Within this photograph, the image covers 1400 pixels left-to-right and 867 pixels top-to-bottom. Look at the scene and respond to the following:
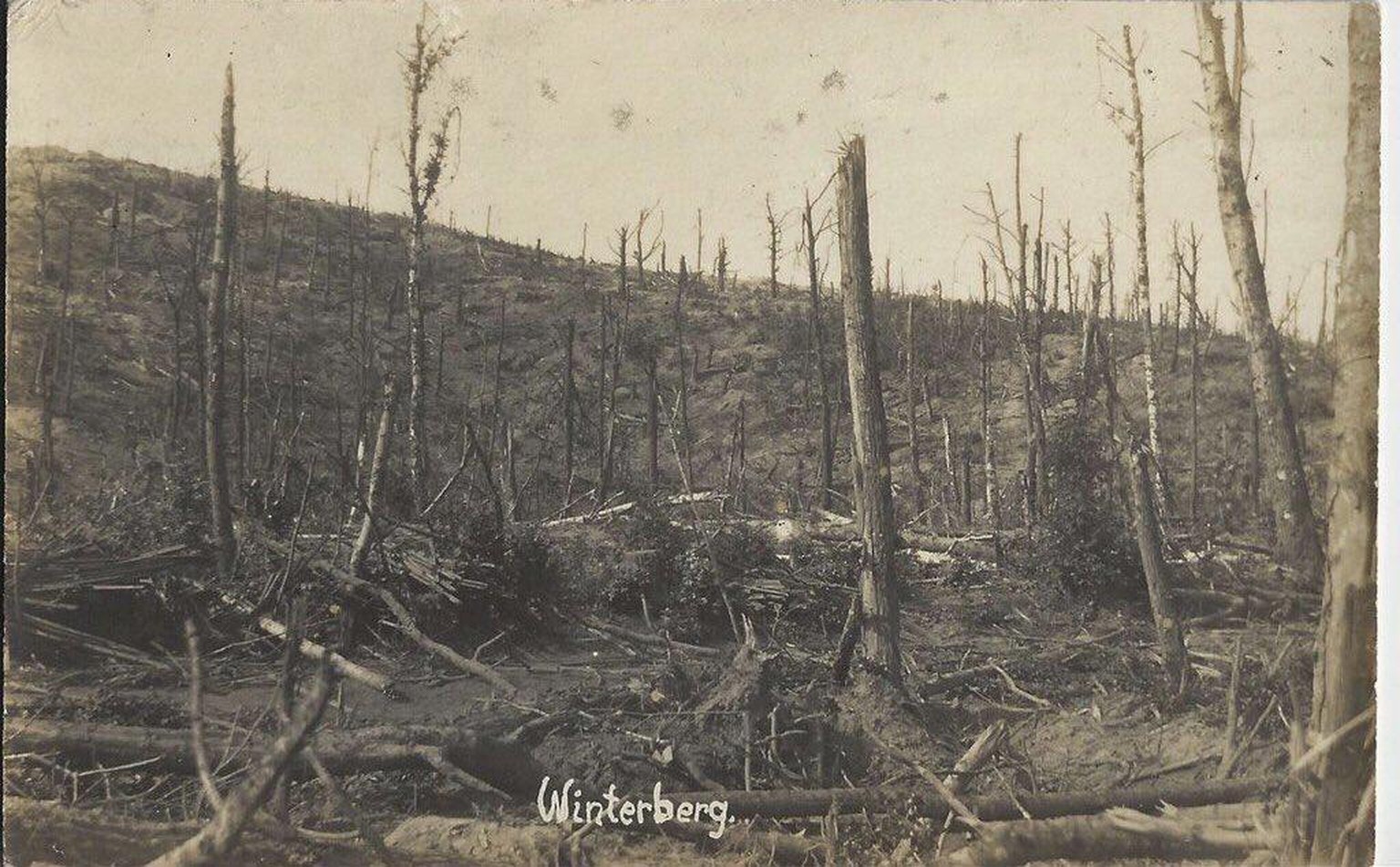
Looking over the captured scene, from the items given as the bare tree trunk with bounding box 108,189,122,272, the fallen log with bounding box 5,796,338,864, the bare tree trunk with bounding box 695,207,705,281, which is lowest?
the fallen log with bounding box 5,796,338,864

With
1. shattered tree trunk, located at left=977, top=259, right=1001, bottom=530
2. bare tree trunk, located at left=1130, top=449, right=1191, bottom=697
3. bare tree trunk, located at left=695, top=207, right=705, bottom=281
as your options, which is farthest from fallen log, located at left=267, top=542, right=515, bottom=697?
shattered tree trunk, located at left=977, top=259, right=1001, bottom=530

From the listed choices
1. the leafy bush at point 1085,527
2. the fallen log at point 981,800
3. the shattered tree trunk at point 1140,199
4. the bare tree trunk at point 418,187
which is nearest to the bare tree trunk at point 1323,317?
the shattered tree trunk at point 1140,199

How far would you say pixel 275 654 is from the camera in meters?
5.03

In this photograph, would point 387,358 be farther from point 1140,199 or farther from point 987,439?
point 987,439

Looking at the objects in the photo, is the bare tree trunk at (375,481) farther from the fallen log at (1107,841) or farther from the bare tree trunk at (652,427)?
the fallen log at (1107,841)

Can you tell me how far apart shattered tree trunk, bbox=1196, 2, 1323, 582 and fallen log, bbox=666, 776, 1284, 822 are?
4.31ft

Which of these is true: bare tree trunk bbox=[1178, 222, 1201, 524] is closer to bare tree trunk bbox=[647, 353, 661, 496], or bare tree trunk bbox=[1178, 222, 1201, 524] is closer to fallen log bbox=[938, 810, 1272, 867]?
fallen log bbox=[938, 810, 1272, 867]

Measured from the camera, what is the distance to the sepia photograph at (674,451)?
440 centimetres

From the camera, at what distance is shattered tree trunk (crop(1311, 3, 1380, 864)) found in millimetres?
4141

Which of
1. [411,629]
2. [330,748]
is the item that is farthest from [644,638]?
[330,748]

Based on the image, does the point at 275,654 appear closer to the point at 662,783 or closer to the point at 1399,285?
the point at 662,783

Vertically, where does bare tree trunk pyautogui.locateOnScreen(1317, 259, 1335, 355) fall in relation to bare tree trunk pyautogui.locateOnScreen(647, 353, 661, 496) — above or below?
above

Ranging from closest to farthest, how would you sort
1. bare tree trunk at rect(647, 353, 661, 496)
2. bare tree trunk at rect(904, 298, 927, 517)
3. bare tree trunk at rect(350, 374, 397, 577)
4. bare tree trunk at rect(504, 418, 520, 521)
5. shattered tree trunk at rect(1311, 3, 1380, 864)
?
shattered tree trunk at rect(1311, 3, 1380, 864) < bare tree trunk at rect(350, 374, 397, 577) < bare tree trunk at rect(504, 418, 520, 521) < bare tree trunk at rect(647, 353, 661, 496) < bare tree trunk at rect(904, 298, 927, 517)

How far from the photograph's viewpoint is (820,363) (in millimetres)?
7391
